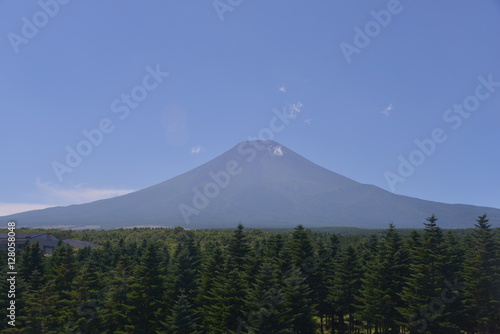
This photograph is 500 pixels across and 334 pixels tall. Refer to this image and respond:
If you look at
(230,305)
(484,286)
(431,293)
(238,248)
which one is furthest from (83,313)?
(484,286)

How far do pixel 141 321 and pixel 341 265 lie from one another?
22311 millimetres

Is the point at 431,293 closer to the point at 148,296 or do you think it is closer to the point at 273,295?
the point at 273,295

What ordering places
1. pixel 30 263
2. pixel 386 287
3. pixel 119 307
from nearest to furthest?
pixel 119 307
pixel 386 287
pixel 30 263

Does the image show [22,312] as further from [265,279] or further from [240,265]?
[265,279]

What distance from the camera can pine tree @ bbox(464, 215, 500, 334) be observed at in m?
32.4

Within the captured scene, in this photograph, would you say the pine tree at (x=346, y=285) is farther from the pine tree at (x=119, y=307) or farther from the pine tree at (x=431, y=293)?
the pine tree at (x=119, y=307)

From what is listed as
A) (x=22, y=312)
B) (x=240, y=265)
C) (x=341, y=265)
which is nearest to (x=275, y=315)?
(x=240, y=265)

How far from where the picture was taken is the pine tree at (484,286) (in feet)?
106

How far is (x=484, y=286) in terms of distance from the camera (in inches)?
1298

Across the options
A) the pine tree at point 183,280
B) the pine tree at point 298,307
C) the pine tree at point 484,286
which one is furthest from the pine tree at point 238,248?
the pine tree at point 484,286

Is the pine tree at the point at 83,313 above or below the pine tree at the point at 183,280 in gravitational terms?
below

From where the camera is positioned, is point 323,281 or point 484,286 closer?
point 484,286

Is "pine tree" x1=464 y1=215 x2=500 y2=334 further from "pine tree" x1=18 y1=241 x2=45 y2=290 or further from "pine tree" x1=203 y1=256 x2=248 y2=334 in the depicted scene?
"pine tree" x1=18 y1=241 x2=45 y2=290

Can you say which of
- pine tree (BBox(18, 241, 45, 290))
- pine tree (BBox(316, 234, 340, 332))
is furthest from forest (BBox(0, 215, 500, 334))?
pine tree (BBox(18, 241, 45, 290))
